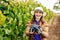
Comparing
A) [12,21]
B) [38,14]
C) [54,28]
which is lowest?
[54,28]

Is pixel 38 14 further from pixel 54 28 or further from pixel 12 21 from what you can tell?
pixel 54 28

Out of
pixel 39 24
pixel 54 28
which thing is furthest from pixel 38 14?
pixel 54 28

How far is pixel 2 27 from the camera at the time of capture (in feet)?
19.7

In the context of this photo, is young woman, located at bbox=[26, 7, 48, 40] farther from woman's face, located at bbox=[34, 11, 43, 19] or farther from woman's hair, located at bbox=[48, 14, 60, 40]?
woman's hair, located at bbox=[48, 14, 60, 40]

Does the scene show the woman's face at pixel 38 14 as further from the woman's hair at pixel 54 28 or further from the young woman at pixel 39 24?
the woman's hair at pixel 54 28

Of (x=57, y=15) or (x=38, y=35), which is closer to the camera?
(x=38, y=35)

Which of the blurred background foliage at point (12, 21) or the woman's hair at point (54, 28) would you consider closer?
the blurred background foliage at point (12, 21)

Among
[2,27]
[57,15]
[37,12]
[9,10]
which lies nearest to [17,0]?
[9,10]

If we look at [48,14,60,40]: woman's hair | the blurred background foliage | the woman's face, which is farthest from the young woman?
[48,14,60,40]: woman's hair

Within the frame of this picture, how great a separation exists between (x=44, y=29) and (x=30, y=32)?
0.77 ft

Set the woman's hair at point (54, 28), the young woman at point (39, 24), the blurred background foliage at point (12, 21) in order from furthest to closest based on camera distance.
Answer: the woman's hair at point (54, 28) → the blurred background foliage at point (12, 21) → the young woman at point (39, 24)

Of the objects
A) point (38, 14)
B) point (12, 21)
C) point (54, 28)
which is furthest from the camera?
point (54, 28)

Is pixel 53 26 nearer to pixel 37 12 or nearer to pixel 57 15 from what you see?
pixel 57 15

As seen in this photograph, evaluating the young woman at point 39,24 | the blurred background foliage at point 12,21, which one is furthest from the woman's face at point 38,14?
the blurred background foliage at point 12,21
